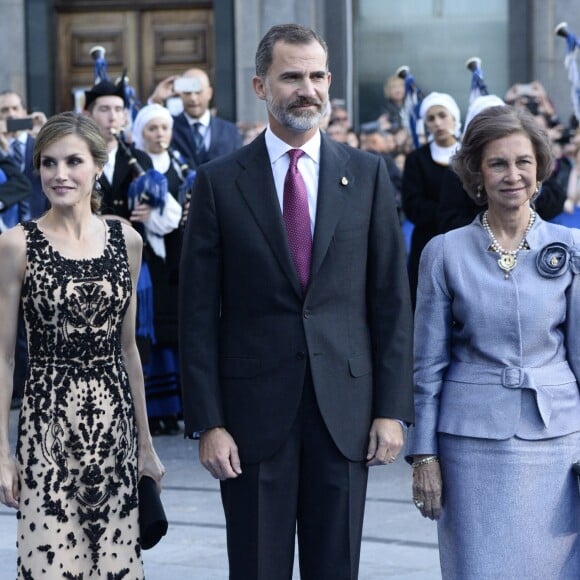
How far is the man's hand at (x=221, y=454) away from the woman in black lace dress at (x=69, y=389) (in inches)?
14.6

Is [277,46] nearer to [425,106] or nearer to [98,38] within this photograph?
[425,106]

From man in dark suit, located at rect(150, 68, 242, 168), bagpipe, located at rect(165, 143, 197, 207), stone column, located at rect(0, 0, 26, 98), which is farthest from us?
stone column, located at rect(0, 0, 26, 98)

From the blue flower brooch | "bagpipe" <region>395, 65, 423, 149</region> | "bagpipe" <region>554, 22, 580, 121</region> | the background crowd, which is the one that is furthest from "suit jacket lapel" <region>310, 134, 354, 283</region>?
"bagpipe" <region>554, 22, 580, 121</region>

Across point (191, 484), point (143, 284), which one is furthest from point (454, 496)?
point (143, 284)

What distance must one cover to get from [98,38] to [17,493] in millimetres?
12342

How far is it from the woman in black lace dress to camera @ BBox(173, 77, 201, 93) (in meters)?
5.95

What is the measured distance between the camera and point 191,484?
Answer: 8391 millimetres

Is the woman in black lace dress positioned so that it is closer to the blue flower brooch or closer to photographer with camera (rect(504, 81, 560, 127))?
the blue flower brooch

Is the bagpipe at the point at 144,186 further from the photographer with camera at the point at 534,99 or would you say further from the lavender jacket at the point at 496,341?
the lavender jacket at the point at 496,341

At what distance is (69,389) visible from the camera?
15.8 feet

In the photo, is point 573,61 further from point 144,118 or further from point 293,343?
point 293,343

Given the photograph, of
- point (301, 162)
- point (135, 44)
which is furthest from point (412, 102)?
point (301, 162)

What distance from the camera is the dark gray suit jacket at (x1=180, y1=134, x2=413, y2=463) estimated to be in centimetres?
457

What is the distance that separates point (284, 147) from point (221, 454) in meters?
0.95
